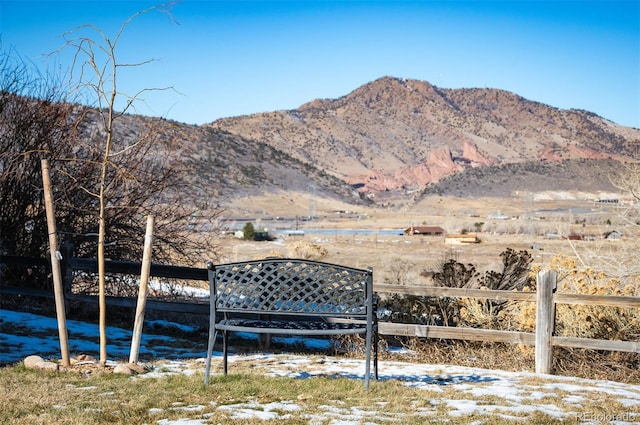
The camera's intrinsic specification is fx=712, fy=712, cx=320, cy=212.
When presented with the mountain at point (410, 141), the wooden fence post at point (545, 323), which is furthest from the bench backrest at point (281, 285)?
the mountain at point (410, 141)

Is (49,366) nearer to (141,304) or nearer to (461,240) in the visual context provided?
(141,304)

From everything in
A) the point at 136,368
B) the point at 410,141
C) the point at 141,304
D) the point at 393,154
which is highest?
the point at 410,141

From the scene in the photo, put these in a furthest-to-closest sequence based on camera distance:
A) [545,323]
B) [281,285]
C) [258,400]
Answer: [545,323]
[281,285]
[258,400]

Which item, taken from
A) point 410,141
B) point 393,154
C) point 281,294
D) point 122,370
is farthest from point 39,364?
point 410,141

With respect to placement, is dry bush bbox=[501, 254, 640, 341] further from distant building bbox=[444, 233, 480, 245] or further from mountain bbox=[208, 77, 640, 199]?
mountain bbox=[208, 77, 640, 199]

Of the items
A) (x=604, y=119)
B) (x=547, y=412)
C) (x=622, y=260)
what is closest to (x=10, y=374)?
(x=547, y=412)

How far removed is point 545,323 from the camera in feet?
25.1

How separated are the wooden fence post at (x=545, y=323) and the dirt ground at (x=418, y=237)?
186cm

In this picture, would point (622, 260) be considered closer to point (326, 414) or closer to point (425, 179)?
point (326, 414)

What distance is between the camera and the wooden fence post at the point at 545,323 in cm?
763

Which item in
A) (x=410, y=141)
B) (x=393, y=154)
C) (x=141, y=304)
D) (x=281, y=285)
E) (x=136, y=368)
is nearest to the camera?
(x=281, y=285)

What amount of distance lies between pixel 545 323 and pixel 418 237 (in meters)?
33.2

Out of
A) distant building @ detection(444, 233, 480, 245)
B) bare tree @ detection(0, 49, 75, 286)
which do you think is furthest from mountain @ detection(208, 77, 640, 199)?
bare tree @ detection(0, 49, 75, 286)

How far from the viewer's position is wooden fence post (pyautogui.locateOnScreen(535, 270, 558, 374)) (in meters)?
7.63
